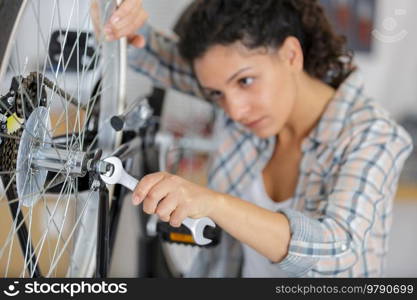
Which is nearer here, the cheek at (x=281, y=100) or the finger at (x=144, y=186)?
the finger at (x=144, y=186)

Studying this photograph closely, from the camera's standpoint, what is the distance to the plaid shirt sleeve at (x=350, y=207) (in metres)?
0.81

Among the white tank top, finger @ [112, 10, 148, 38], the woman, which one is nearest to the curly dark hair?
the woman

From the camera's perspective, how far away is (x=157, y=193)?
0.66 meters

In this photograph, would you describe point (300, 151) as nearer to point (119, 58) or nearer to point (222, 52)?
point (222, 52)

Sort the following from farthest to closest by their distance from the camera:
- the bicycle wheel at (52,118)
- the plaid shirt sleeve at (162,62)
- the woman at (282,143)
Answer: the plaid shirt sleeve at (162,62) < the woman at (282,143) < the bicycle wheel at (52,118)

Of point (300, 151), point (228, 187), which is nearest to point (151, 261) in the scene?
point (228, 187)

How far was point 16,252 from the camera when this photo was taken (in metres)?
0.91

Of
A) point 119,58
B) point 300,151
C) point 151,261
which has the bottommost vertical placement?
point 151,261

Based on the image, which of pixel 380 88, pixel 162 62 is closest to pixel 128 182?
pixel 162 62

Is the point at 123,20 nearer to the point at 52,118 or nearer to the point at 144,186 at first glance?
the point at 52,118

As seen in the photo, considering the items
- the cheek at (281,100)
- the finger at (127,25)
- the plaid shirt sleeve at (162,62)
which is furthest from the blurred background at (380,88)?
the finger at (127,25)

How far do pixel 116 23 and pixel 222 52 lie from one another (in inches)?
7.1

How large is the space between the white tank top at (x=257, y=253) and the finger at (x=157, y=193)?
1.52 feet

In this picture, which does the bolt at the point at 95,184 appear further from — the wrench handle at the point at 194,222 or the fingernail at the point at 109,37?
the fingernail at the point at 109,37
